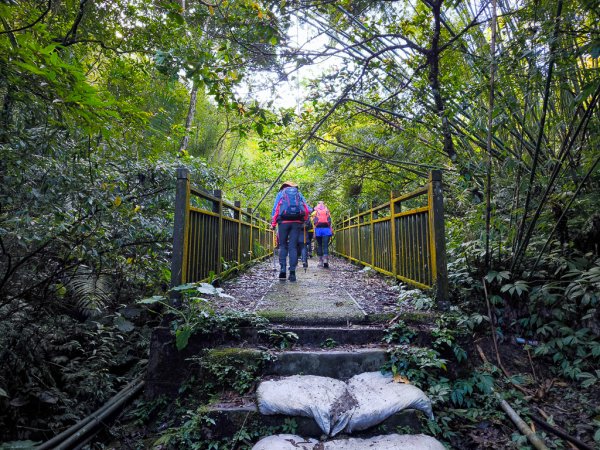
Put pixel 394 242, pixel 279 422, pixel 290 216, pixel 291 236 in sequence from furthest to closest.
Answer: pixel 291 236
pixel 290 216
pixel 394 242
pixel 279 422

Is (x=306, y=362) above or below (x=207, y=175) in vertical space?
below

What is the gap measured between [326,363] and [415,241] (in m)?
2.11

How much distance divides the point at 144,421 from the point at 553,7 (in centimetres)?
511

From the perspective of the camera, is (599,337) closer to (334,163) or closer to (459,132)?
(459,132)

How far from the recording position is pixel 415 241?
158 inches

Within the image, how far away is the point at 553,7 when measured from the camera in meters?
2.93

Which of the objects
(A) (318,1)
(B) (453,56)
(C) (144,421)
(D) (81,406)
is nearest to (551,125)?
(B) (453,56)

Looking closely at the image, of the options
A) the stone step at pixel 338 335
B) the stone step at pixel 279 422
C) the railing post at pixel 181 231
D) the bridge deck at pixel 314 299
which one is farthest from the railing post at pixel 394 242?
the railing post at pixel 181 231

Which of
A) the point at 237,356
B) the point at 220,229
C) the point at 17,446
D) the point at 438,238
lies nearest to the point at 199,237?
the point at 220,229

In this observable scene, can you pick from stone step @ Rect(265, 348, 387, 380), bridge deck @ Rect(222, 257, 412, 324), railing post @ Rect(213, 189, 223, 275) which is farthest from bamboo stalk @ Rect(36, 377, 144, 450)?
railing post @ Rect(213, 189, 223, 275)

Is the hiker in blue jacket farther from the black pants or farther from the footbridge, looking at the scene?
the footbridge

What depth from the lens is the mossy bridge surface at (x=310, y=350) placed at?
211cm

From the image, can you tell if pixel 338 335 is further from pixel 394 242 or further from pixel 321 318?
pixel 394 242

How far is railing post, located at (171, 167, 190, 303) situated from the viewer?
10.0ft
